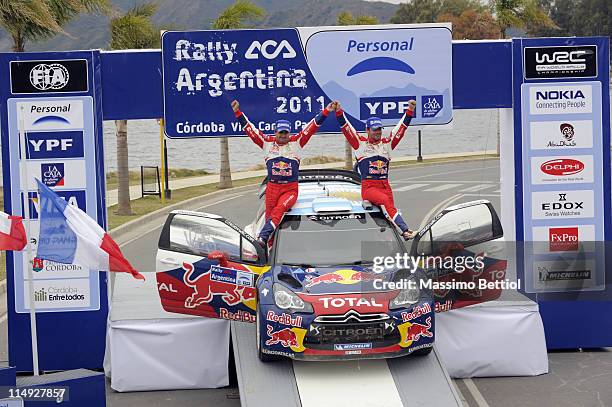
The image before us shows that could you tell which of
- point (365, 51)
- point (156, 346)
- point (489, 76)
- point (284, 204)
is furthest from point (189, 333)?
point (489, 76)

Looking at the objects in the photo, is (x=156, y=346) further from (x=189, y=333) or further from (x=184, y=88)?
(x=184, y=88)

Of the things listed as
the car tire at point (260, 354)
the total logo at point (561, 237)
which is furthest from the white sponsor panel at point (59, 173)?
the total logo at point (561, 237)

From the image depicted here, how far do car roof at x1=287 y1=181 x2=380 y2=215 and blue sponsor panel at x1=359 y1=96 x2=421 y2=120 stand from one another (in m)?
0.98

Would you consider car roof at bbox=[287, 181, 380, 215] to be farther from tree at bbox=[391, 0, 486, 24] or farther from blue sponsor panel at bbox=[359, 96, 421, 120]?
tree at bbox=[391, 0, 486, 24]

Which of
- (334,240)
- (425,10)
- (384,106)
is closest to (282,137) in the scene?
(384,106)

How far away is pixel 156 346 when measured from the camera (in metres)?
11.0

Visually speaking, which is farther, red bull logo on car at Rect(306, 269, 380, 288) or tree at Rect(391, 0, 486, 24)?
tree at Rect(391, 0, 486, 24)

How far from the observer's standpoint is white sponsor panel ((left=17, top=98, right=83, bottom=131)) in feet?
37.7

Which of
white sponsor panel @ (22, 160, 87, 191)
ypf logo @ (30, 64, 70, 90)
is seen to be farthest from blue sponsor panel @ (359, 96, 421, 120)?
ypf logo @ (30, 64, 70, 90)

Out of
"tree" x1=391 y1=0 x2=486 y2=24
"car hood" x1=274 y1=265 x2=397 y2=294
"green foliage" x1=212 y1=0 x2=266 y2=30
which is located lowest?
"car hood" x1=274 y1=265 x2=397 y2=294

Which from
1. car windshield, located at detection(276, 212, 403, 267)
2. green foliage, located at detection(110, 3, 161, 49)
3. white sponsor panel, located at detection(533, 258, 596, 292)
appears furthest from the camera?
green foliage, located at detection(110, 3, 161, 49)

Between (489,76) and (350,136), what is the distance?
6.25 feet

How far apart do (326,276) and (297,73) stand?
119 inches

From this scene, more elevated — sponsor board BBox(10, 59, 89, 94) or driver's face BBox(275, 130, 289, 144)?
sponsor board BBox(10, 59, 89, 94)
